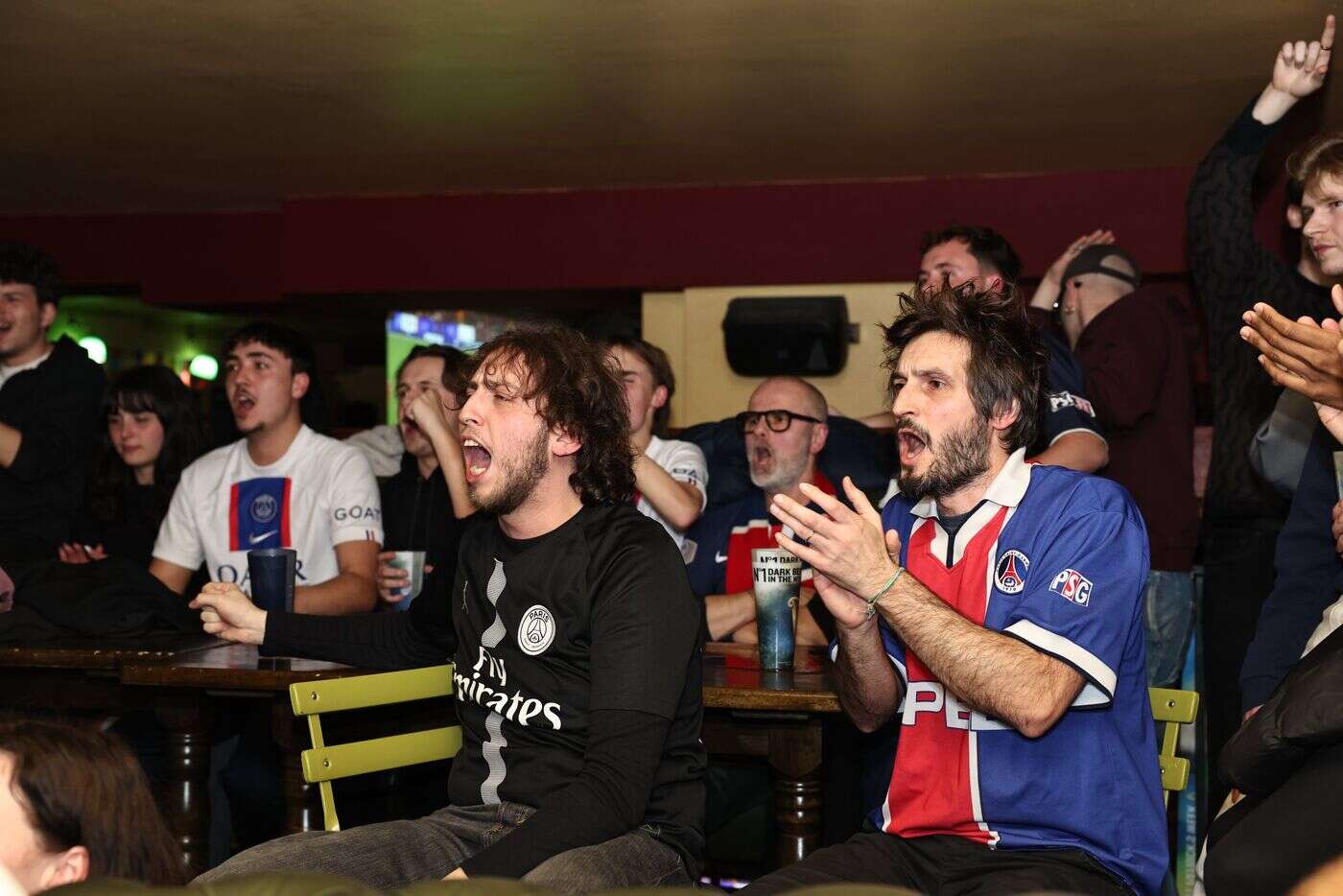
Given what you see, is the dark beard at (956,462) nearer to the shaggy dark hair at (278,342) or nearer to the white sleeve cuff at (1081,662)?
the white sleeve cuff at (1081,662)

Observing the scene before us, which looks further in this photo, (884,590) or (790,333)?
(790,333)

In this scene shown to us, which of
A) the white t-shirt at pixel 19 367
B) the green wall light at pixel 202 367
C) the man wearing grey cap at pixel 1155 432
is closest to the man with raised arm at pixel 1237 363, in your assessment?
the man wearing grey cap at pixel 1155 432

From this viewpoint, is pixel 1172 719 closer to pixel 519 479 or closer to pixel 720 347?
pixel 519 479

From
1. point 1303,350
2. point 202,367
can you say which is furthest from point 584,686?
point 202,367

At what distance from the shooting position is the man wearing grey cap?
145 inches

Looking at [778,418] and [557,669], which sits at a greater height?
[778,418]

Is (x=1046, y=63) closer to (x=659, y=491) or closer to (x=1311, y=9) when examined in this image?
(x=1311, y=9)

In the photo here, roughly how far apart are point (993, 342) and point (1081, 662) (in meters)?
0.57

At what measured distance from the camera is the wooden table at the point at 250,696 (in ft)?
8.22

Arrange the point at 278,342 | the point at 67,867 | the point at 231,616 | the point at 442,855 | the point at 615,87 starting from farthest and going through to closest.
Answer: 1. the point at 615,87
2. the point at 278,342
3. the point at 231,616
4. the point at 442,855
5. the point at 67,867

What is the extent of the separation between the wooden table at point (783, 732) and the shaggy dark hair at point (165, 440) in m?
2.15

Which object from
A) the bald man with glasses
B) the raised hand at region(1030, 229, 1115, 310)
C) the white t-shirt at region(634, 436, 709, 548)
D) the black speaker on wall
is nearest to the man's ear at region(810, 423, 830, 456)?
the bald man with glasses

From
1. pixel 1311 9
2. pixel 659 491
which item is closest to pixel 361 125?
pixel 659 491

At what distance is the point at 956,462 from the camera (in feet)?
7.25
